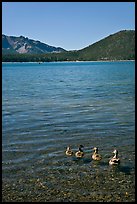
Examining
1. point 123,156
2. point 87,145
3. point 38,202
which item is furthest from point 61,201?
point 87,145

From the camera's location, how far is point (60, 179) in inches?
642

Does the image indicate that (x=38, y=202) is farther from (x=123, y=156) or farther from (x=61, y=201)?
(x=123, y=156)

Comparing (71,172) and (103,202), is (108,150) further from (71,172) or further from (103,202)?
(103,202)

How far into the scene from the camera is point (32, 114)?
34.9m

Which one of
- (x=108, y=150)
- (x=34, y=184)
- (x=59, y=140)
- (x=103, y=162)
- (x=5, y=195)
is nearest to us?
(x=5, y=195)

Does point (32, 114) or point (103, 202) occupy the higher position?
point (32, 114)

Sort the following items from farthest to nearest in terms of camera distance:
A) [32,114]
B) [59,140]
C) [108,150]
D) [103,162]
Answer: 1. [32,114]
2. [59,140]
3. [108,150]
4. [103,162]

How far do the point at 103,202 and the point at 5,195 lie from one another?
4369 millimetres

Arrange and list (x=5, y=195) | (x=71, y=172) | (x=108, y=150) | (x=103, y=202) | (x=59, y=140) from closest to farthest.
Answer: (x=103, y=202) → (x=5, y=195) → (x=71, y=172) → (x=108, y=150) → (x=59, y=140)

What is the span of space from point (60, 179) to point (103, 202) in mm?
3269

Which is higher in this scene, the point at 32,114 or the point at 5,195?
the point at 32,114

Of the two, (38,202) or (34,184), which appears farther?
(34,184)

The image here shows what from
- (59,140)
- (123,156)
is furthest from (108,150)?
(59,140)

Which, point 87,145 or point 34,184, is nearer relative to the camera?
point 34,184
